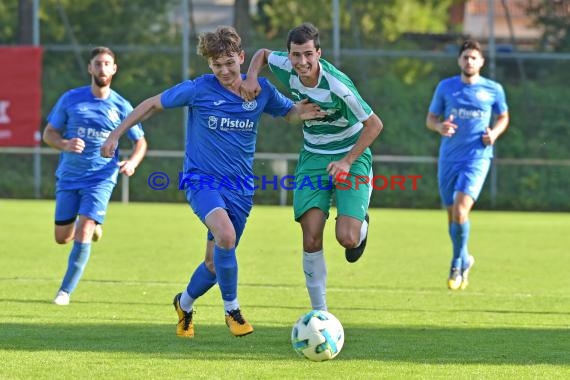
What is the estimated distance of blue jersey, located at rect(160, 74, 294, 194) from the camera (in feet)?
24.9

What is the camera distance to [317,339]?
6.63 m

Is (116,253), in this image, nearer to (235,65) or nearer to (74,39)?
(235,65)

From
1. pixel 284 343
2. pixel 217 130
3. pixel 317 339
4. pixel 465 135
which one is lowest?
pixel 284 343

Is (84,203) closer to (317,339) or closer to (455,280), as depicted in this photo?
(455,280)

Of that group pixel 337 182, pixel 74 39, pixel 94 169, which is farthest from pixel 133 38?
pixel 337 182

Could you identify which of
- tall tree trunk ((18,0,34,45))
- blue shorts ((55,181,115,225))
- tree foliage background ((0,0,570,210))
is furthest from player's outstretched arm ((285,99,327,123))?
tall tree trunk ((18,0,34,45))

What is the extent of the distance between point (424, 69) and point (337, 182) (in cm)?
1786

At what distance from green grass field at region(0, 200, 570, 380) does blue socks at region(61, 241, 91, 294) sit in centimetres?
16

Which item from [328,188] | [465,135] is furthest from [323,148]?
[465,135]

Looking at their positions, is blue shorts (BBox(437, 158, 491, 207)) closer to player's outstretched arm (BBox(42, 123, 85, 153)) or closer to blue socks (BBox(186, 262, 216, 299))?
player's outstretched arm (BBox(42, 123, 85, 153))

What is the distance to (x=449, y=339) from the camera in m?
7.80

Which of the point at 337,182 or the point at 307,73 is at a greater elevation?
the point at 307,73

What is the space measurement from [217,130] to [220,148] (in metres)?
0.11

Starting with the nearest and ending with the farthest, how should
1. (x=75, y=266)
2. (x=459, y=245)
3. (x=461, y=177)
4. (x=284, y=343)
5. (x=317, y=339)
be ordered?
(x=317, y=339) → (x=284, y=343) → (x=75, y=266) → (x=459, y=245) → (x=461, y=177)
